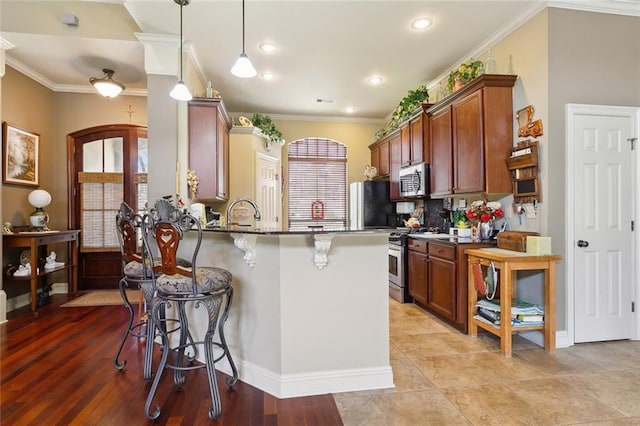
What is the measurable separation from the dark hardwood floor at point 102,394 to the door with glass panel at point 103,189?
1.94 m

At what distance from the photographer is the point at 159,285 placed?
2006 mm

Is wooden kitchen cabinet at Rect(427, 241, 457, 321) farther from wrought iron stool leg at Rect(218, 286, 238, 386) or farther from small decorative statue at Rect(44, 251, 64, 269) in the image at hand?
small decorative statue at Rect(44, 251, 64, 269)

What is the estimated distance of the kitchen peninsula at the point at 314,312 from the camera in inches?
85.8

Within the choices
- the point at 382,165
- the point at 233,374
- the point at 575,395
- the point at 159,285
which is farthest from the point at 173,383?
the point at 382,165

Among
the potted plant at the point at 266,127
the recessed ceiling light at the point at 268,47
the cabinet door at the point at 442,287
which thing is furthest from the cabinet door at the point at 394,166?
the recessed ceiling light at the point at 268,47

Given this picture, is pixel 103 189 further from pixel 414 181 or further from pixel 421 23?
pixel 421 23

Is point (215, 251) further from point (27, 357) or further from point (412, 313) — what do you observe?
point (412, 313)

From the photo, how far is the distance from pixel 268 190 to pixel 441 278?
3.21 m

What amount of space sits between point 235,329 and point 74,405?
1021 millimetres

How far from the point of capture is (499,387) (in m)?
2.25

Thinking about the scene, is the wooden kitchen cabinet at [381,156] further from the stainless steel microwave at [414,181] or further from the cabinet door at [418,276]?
the cabinet door at [418,276]

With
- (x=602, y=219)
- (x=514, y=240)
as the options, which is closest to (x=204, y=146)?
(x=514, y=240)

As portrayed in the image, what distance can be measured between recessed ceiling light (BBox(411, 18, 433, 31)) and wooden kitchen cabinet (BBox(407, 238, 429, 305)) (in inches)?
88.6

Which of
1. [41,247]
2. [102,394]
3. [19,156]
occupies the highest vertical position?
[19,156]
